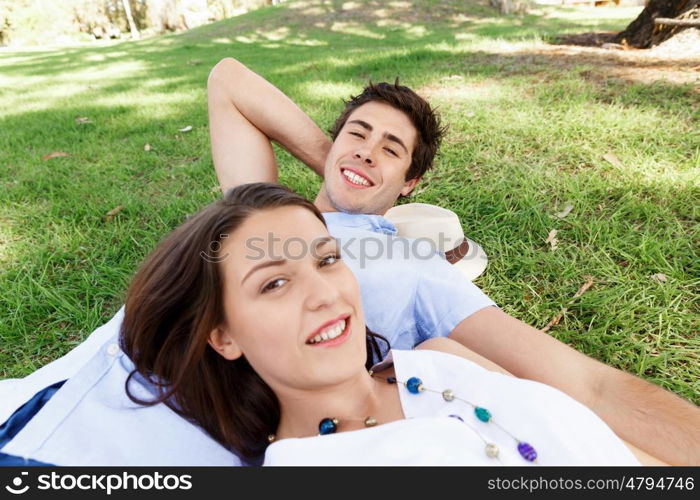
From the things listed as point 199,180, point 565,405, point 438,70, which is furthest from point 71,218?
point 438,70

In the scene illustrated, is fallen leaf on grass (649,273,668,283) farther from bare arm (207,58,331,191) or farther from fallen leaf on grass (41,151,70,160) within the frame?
fallen leaf on grass (41,151,70,160)

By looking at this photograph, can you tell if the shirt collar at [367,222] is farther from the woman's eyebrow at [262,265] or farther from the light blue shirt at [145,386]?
the woman's eyebrow at [262,265]

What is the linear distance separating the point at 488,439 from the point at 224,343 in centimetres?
95

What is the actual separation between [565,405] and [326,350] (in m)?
0.75

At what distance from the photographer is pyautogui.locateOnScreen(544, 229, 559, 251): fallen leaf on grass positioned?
9.21ft

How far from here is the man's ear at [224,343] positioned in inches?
61.5

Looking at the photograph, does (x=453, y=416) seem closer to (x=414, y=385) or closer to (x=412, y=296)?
(x=414, y=385)

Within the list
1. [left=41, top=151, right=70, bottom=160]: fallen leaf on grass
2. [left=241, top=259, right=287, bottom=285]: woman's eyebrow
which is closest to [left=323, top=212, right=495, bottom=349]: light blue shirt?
[left=241, top=259, right=287, bottom=285]: woman's eyebrow

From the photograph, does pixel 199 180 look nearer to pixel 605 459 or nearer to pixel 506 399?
pixel 506 399

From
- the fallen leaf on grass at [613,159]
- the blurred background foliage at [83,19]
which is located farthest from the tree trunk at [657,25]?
the blurred background foliage at [83,19]

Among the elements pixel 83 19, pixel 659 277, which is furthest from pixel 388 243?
pixel 83 19

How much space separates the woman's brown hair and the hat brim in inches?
53.8

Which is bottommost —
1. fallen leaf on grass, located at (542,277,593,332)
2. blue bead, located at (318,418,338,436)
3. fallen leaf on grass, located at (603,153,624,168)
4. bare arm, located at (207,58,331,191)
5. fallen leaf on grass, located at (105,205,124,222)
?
fallen leaf on grass, located at (542,277,593,332)

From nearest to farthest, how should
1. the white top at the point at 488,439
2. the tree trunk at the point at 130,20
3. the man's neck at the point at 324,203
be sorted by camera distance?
the white top at the point at 488,439, the man's neck at the point at 324,203, the tree trunk at the point at 130,20
